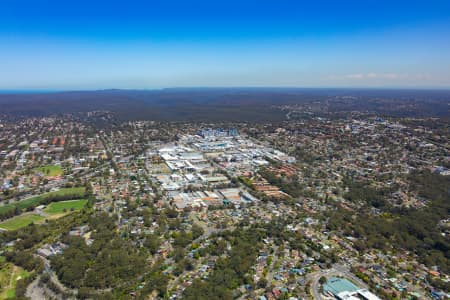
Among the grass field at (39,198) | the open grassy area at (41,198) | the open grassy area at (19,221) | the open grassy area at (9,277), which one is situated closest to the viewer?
the open grassy area at (9,277)

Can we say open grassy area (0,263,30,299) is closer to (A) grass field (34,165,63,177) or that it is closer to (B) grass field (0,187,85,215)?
(B) grass field (0,187,85,215)

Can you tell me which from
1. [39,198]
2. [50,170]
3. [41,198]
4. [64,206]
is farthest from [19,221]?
[50,170]

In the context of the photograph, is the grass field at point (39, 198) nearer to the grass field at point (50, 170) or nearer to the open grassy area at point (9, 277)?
the grass field at point (50, 170)

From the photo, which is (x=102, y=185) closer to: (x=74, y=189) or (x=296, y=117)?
(x=74, y=189)

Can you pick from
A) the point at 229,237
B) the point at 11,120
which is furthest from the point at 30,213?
the point at 11,120

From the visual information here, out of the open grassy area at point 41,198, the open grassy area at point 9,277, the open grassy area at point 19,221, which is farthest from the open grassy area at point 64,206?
the open grassy area at point 9,277

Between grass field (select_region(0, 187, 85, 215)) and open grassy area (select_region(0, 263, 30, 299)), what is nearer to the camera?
open grassy area (select_region(0, 263, 30, 299))

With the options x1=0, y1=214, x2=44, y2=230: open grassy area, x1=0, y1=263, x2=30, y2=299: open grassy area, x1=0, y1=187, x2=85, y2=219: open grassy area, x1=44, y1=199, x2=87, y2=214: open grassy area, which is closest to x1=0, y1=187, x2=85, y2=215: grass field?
x1=0, y1=187, x2=85, y2=219: open grassy area
